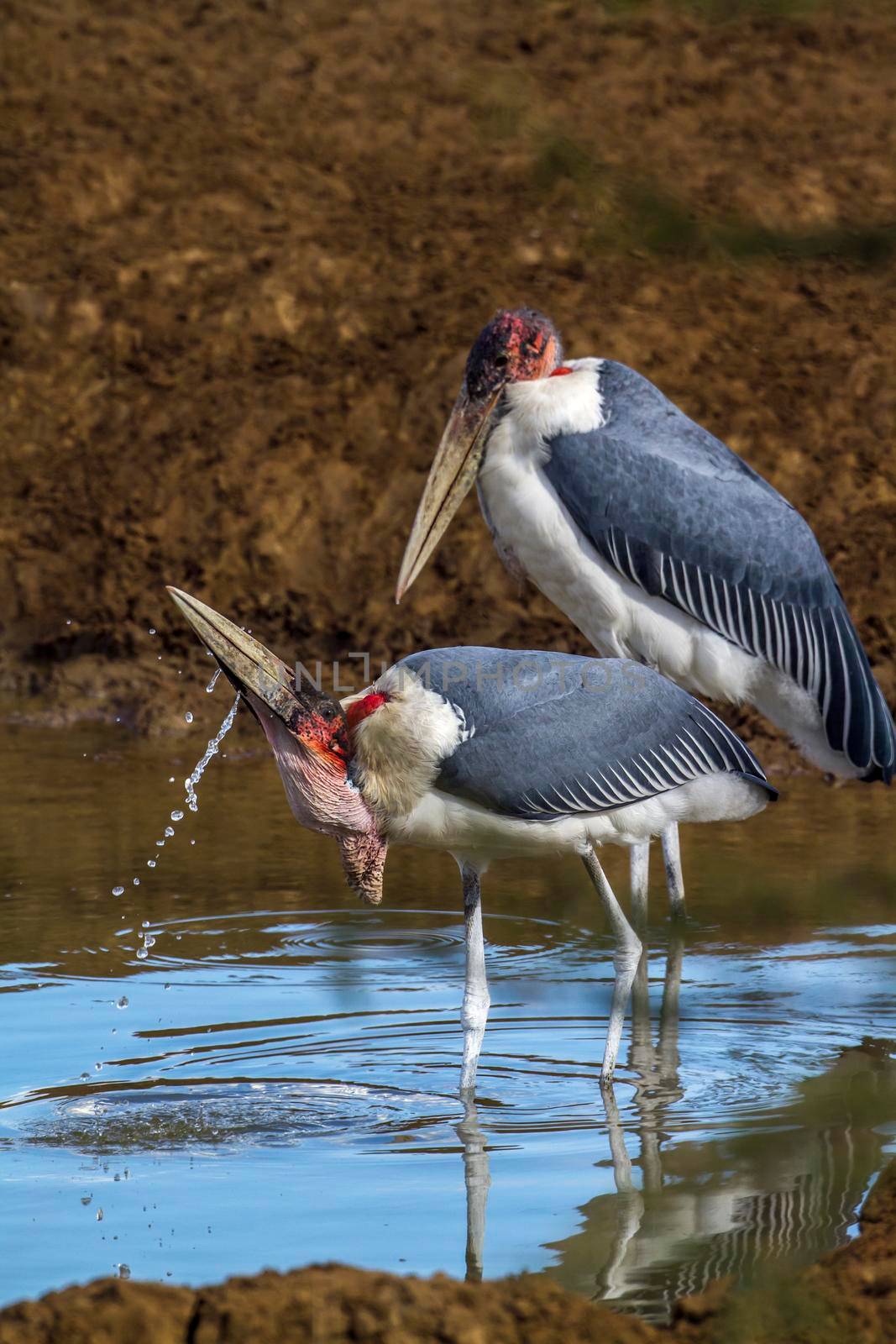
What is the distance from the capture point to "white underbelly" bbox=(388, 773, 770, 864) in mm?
3855

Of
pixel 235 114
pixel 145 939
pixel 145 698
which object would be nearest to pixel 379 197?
pixel 235 114

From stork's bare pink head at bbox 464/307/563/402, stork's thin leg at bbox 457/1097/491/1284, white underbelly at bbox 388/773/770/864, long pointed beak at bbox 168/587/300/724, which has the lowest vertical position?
stork's thin leg at bbox 457/1097/491/1284

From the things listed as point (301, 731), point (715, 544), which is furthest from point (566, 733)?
point (715, 544)

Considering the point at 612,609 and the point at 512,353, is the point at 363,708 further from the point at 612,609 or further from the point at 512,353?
the point at 512,353

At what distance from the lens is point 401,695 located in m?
3.82

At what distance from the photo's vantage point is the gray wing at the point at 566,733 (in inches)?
151

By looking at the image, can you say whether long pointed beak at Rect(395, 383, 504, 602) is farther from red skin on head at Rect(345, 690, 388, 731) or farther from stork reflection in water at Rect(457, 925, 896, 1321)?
stork reflection in water at Rect(457, 925, 896, 1321)

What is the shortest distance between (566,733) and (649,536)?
145cm

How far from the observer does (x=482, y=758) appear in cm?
382

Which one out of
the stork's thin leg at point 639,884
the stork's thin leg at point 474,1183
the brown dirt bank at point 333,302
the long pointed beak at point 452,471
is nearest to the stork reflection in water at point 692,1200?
the stork's thin leg at point 474,1183

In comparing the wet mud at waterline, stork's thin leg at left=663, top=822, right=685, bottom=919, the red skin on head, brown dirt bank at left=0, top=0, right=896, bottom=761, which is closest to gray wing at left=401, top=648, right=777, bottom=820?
the red skin on head

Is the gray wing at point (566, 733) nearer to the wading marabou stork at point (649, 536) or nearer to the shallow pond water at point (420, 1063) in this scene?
the shallow pond water at point (420, 1063)

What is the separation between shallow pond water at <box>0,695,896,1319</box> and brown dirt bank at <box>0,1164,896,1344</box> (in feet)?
0.98

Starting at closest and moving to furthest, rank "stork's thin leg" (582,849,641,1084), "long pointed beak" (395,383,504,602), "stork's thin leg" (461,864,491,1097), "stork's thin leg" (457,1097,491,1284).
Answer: "stork's thin leg" (457,1097,491,1284), "stork's thin leg" (461,864,491,1097), "stork's thin leg" (582,849,641,1084), "long pointed beak" (395,383,504,602)
